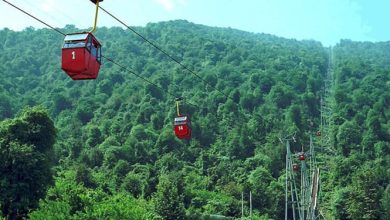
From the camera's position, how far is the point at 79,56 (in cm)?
1831

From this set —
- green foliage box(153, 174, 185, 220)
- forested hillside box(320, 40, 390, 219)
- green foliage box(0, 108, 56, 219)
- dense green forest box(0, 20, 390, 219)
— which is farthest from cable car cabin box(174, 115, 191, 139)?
forested hillside box(320, 40, 390, 219)

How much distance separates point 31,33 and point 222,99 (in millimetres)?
84695

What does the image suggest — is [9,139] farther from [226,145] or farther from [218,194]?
[226,145]

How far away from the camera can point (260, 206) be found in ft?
261

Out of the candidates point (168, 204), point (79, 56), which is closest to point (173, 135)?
point (168, 204)

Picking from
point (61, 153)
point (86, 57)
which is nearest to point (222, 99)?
point (61, 153)

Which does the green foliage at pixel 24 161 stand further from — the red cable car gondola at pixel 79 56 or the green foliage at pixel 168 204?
the red cable car gondola at pixel 79 56

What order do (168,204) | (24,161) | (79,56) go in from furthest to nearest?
(168,204)
(24,161)
(79,56)

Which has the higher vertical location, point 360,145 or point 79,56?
point 79,56

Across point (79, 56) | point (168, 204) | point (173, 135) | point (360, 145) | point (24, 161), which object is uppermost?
point (79, 56)

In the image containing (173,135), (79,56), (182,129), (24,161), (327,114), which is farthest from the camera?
(327,114)

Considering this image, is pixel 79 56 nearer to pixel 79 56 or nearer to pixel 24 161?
pixel 79 56

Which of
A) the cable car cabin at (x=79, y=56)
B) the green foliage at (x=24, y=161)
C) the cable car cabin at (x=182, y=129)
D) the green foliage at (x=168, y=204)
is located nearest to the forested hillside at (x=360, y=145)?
the green foliage at (x=168, y=204)

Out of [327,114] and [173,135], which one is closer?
[173,135]
